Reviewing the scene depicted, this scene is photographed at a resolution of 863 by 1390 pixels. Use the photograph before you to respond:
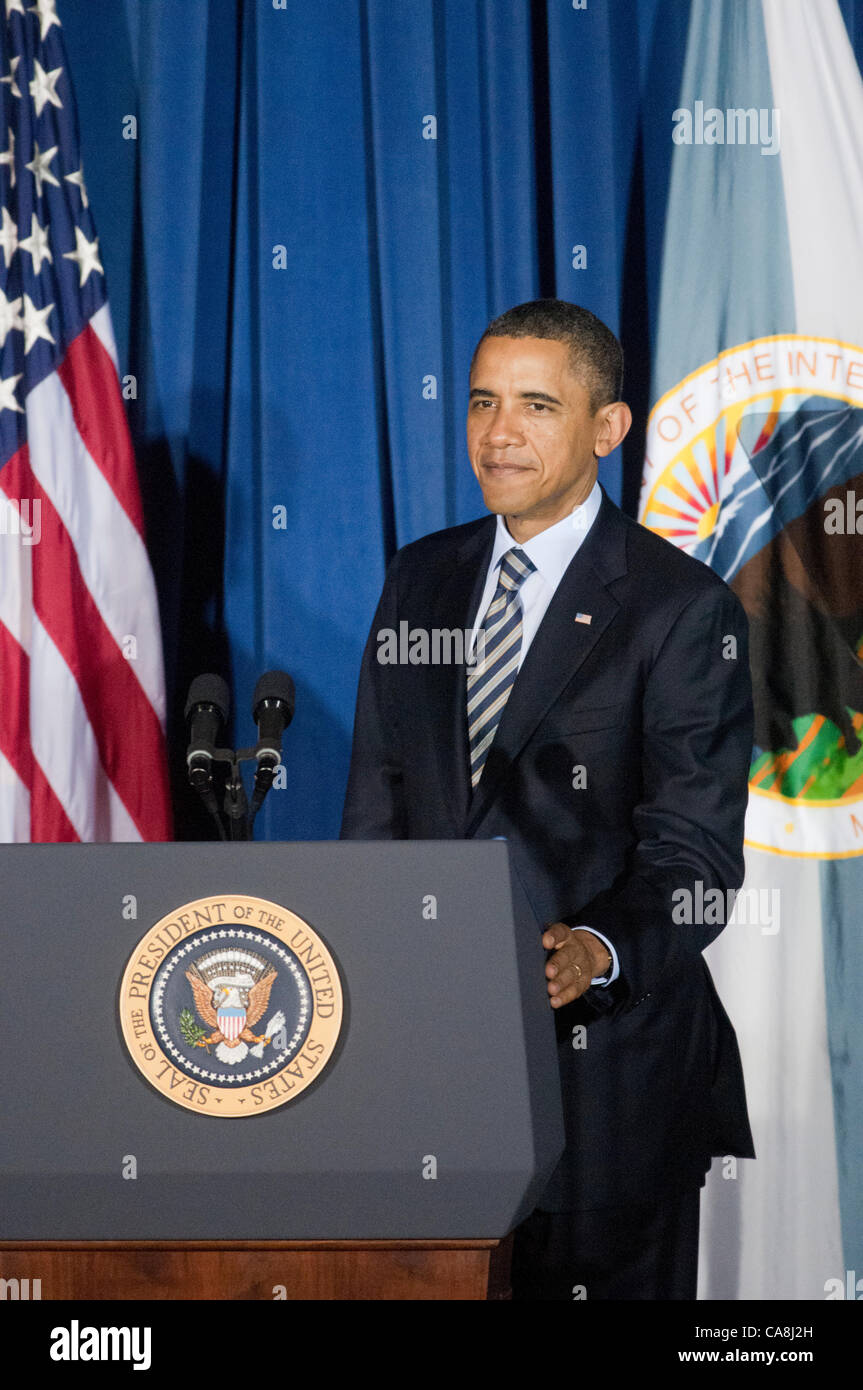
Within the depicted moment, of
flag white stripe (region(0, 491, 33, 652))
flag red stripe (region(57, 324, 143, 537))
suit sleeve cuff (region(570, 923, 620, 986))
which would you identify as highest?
flag red stripe (region(57, 324, 143, 537))

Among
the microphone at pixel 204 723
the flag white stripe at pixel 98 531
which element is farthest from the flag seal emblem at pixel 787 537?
the microphone at pixel 204 723

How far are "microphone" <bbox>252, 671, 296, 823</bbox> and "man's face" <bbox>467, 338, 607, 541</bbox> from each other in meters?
0.82

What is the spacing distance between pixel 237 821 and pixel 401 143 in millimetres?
2087

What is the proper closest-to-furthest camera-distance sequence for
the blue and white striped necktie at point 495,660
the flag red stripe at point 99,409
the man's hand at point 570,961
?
1. the man's hand at point 570,961
2. the blue and white striped necktie at point 495,660
3. the flag red stripe at point 99,409

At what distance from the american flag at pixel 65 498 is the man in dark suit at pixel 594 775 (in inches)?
31.1

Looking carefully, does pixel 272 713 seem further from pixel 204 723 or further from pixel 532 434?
pixel 532 434

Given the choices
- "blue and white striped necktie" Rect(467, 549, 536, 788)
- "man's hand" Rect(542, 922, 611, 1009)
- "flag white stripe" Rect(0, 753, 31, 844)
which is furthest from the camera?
"flag white stripe" Rect(0, 753, 31, 844)

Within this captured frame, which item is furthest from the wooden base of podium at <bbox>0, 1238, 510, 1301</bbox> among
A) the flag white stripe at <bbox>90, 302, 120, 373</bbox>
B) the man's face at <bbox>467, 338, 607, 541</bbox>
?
the flag white stripe at <bbox>90, 302, 120, 373</bbox>

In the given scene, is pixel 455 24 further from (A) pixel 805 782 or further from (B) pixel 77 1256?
(B) pixel 77 1256

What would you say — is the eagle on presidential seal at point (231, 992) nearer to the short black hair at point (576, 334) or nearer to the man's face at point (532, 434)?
the man's face at point (532, 434)

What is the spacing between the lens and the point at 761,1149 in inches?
134

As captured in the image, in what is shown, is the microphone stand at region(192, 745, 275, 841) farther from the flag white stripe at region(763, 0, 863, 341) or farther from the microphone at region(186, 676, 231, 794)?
the flag white stripe at region(763, 0, 863, 341)

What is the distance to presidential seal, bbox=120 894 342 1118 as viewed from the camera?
1531 millimetres

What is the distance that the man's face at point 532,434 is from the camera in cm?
281
